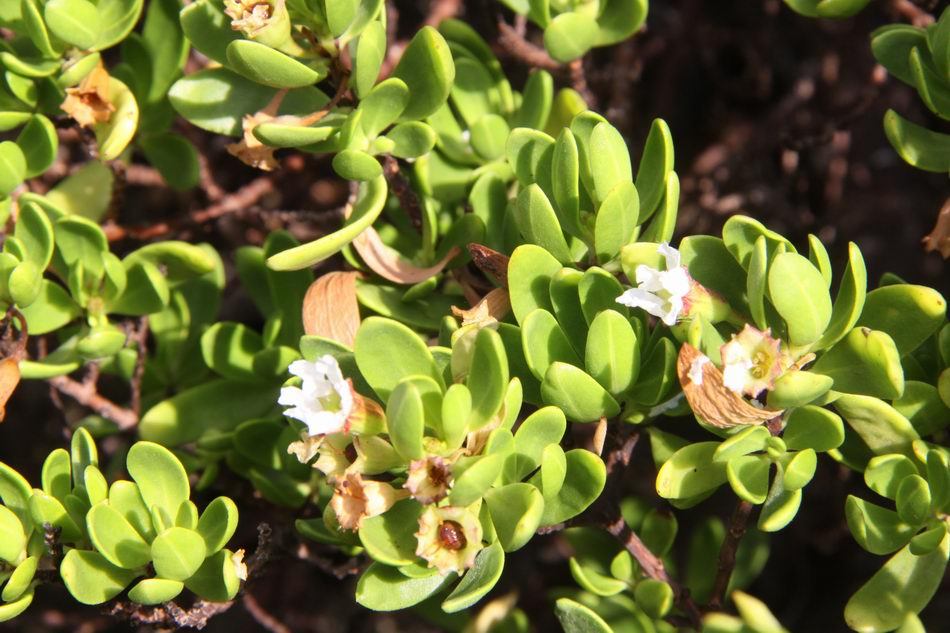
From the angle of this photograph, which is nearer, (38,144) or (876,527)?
(876,527)

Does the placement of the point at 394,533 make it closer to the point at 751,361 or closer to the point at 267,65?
the point at 751,361

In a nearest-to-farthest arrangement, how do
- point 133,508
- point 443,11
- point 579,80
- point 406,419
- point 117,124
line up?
point 406,419 → point 133,508 → point 117,124 → point 579,80 → point 443,11

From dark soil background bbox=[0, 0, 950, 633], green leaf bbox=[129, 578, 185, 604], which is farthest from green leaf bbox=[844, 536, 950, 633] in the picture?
green leaf bbox=[129, 578, 185, 604]

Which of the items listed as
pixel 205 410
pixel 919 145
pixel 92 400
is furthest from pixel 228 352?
pixel 919 145

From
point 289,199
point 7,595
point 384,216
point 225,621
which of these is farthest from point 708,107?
point 7,595

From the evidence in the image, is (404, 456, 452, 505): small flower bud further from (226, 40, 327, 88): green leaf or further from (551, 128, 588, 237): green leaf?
(226, 40, 327, 88): green leaf

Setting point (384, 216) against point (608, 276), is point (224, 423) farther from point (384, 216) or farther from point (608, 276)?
point (608, 276)
